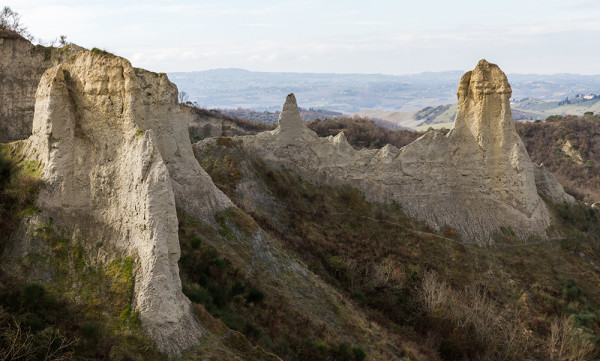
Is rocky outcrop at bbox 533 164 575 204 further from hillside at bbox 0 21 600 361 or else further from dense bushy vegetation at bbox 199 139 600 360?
dense bushy vegetation at bbox 199 139 600 360

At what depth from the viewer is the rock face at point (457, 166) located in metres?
35.6

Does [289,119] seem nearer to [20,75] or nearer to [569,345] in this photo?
[20,75]

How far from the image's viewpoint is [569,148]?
92438mm

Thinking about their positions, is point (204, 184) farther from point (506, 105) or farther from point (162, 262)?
point (506, 105)

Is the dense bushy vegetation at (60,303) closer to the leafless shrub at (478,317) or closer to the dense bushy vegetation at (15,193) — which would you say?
the dense bushy vegetation at (15,193)

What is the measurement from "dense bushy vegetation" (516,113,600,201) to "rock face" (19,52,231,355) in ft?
246

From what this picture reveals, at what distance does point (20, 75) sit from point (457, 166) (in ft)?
99.7

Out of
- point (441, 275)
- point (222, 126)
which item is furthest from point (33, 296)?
point (222, 126)

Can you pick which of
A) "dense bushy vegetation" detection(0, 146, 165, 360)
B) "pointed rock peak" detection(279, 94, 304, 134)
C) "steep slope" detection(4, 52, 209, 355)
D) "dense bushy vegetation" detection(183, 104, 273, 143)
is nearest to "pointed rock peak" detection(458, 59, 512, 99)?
"pointed rock peak" detection(279, 94, 304, 134)

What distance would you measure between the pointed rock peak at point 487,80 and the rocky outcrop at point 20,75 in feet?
93.1

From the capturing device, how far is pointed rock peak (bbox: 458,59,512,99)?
Answer: 1407 inches

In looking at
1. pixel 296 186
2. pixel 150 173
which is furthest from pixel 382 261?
pixel 150 173

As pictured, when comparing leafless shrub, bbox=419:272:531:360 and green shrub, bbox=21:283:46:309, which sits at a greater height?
green shrub, bbox=21:283:46:309

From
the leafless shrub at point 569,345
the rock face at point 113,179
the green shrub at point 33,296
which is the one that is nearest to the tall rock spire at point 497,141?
the leafless shrub at point 569,345
